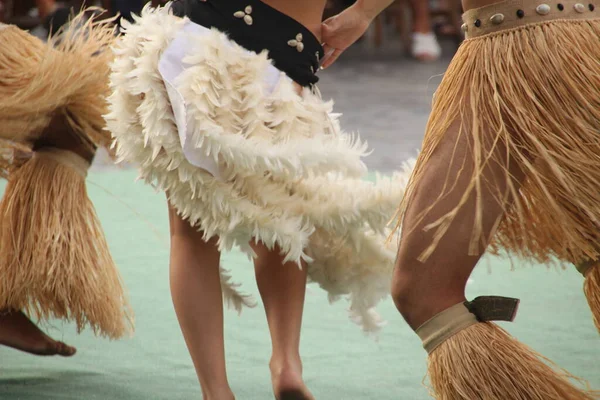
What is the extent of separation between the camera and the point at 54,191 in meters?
2.08

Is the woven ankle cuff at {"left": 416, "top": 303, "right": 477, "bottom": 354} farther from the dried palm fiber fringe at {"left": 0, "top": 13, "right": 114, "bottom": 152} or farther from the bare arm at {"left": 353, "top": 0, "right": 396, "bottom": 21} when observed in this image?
the dried palm fiber fringe at {"left": 0, "top": 13, "right": 114, "bottom": 152}

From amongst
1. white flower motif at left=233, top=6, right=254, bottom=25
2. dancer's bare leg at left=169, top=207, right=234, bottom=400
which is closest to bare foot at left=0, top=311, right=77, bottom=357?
dancer's bare leg at left=169, top=207, right=234, bottom=400

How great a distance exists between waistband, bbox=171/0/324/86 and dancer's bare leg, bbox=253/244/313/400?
1.18ft

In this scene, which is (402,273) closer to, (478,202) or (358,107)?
(478,202)

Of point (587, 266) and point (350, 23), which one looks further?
point (350, 23)


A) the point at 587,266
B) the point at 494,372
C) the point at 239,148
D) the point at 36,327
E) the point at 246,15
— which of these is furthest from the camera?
the point at 36,327

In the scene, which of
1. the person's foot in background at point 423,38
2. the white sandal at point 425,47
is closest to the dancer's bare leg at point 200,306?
the person's foot in background at point 423,38

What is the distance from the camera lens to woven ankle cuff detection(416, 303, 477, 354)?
4.31 ft

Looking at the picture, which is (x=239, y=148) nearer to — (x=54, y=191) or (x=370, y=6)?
(x=370, y=6)

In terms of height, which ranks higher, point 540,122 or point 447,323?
point 540,122

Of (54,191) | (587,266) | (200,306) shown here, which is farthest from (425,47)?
(587,266)

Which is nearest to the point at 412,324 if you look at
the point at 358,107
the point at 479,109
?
the point at 479,109


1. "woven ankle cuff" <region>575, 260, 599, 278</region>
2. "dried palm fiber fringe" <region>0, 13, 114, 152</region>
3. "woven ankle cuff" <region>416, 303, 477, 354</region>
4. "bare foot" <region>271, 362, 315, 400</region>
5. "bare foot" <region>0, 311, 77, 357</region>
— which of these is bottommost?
"bare foot" <region>0, 311, 77, 357</region>

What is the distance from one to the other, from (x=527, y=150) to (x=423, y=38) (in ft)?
22.5
